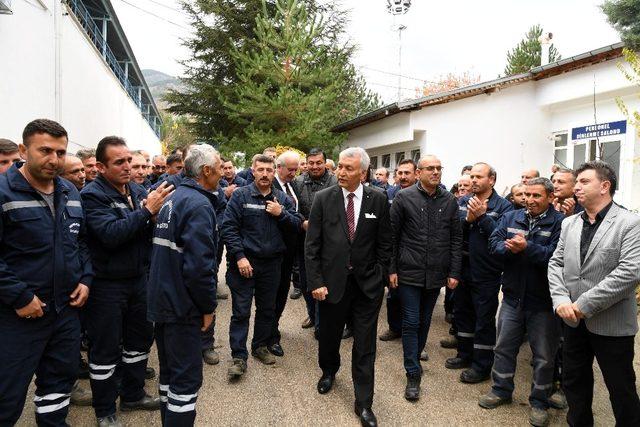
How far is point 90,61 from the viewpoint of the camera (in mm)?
10836

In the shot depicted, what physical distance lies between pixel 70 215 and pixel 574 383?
3956mm

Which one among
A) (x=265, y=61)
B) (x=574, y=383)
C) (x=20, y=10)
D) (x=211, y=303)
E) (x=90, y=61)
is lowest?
(x=574, y=383)

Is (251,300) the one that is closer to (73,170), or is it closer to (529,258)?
(73,170)

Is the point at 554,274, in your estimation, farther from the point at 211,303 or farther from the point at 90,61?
the point at 90,61

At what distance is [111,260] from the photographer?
130 inches

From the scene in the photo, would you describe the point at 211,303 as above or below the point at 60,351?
Answer: above

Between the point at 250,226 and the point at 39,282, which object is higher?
the point at 250,226

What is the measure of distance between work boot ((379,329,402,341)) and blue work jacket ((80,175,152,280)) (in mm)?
3157

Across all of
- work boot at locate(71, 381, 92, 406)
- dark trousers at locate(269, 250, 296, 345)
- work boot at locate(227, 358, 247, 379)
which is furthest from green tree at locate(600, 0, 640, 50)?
work boot at locate(71, 381, 92, 406)

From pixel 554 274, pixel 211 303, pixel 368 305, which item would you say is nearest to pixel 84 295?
pixel 211 303

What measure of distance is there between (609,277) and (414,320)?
166 cm

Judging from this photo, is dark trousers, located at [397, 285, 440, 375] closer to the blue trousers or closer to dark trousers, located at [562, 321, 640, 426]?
the blue trousers

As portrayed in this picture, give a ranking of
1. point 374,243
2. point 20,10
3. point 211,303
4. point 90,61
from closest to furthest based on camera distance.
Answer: point 211,303 < point 374,243 < point 20,10 < point 90,61

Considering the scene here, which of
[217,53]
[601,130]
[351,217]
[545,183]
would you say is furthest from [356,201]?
[217,53]
